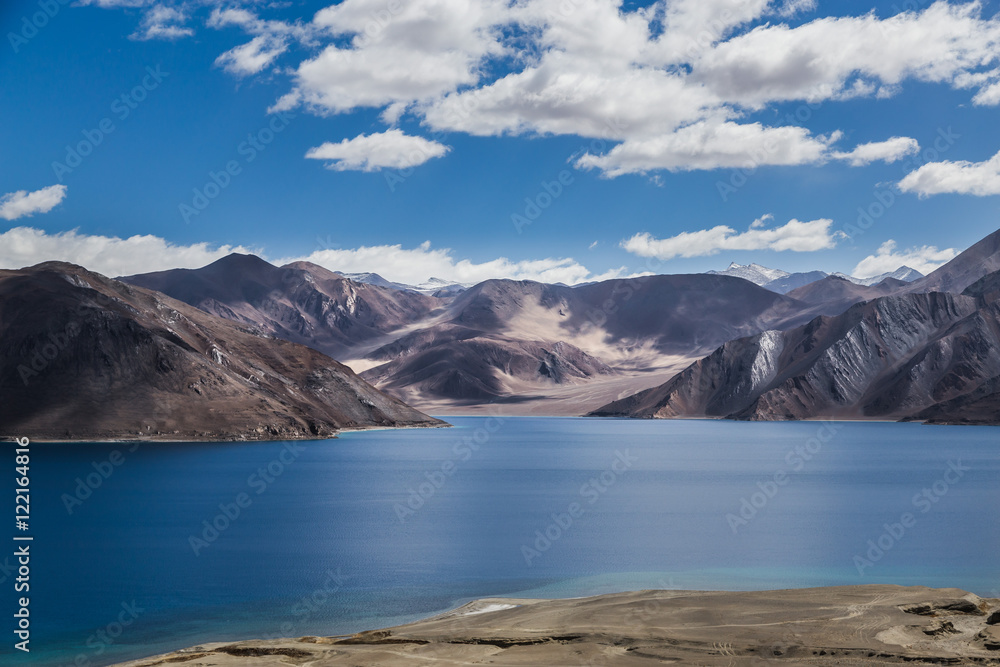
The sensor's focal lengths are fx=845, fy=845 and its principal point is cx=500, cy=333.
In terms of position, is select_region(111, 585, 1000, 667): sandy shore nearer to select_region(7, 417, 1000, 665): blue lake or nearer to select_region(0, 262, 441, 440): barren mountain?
select_region(7, 417, 1000, 665): blue lake

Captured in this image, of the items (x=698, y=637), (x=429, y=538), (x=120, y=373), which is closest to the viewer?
(x=698, y=637)

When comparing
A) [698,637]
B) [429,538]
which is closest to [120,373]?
[429,538]

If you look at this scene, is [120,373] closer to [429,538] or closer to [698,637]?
[429,538]

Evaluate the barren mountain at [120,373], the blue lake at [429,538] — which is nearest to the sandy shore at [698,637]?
the blue lake at [429,538]

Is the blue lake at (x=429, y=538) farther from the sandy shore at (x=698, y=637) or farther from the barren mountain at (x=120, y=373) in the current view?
the barren mountain at (x=120, y=373)

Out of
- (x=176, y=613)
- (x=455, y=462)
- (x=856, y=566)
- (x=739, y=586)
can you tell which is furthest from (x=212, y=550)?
(x=455, y=462)

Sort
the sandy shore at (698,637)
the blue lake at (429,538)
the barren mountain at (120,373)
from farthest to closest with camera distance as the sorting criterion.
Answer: the barren mountain at (120,373) < the blue lake at (429,538) < the sandy shore at (698,637)
